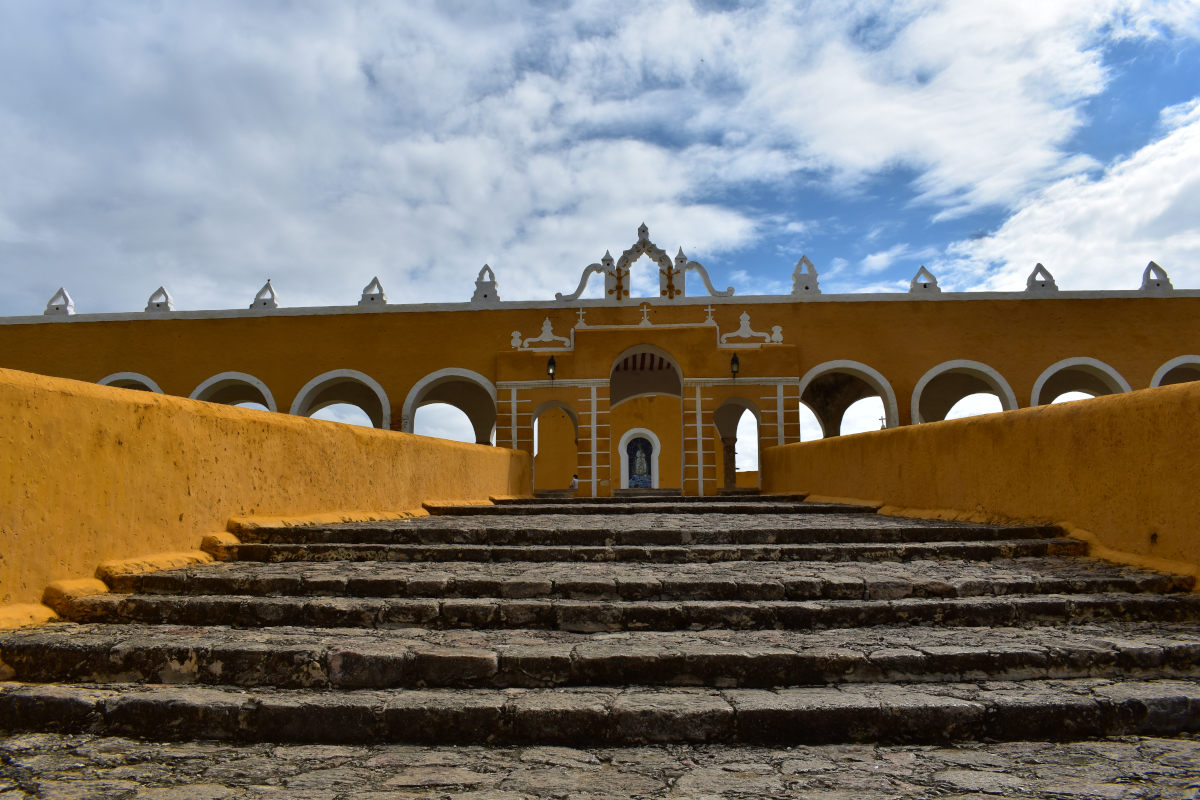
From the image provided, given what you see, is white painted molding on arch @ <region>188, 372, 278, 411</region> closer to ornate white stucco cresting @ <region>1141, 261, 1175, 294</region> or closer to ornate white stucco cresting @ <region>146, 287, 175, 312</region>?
ornate white stucco cresting @ <region>146, 287, 175, 312</region>

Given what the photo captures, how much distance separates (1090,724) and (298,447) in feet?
14.5

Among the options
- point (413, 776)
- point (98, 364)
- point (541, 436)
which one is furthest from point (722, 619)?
point (541, 436)

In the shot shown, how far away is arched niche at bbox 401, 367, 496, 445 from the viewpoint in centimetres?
1445

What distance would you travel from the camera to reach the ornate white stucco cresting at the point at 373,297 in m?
14.9

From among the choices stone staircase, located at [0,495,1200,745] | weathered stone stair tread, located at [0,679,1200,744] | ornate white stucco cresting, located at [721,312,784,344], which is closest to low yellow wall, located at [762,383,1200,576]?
stone staircase, located at [0,495,1200,745]

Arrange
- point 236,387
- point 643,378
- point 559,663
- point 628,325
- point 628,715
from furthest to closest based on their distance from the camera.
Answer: point 643,378
point 236,387
point 628,325
point 559,663
point 628,715

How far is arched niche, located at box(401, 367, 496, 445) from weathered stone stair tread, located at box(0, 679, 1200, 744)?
459 inches

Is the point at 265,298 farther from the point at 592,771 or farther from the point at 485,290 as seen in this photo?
the point at 592,771

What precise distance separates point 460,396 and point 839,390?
893 centimetres

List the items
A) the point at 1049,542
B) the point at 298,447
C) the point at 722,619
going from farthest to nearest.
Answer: the point at 298,447 → the point at 1049,542 → the point at 722,619

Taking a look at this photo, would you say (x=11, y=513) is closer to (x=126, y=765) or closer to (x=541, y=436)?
(x=126, y=765)

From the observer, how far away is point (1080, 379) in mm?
15203

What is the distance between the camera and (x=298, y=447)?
4855 mm

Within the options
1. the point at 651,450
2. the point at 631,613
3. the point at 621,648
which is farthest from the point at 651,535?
the point at 651,450
